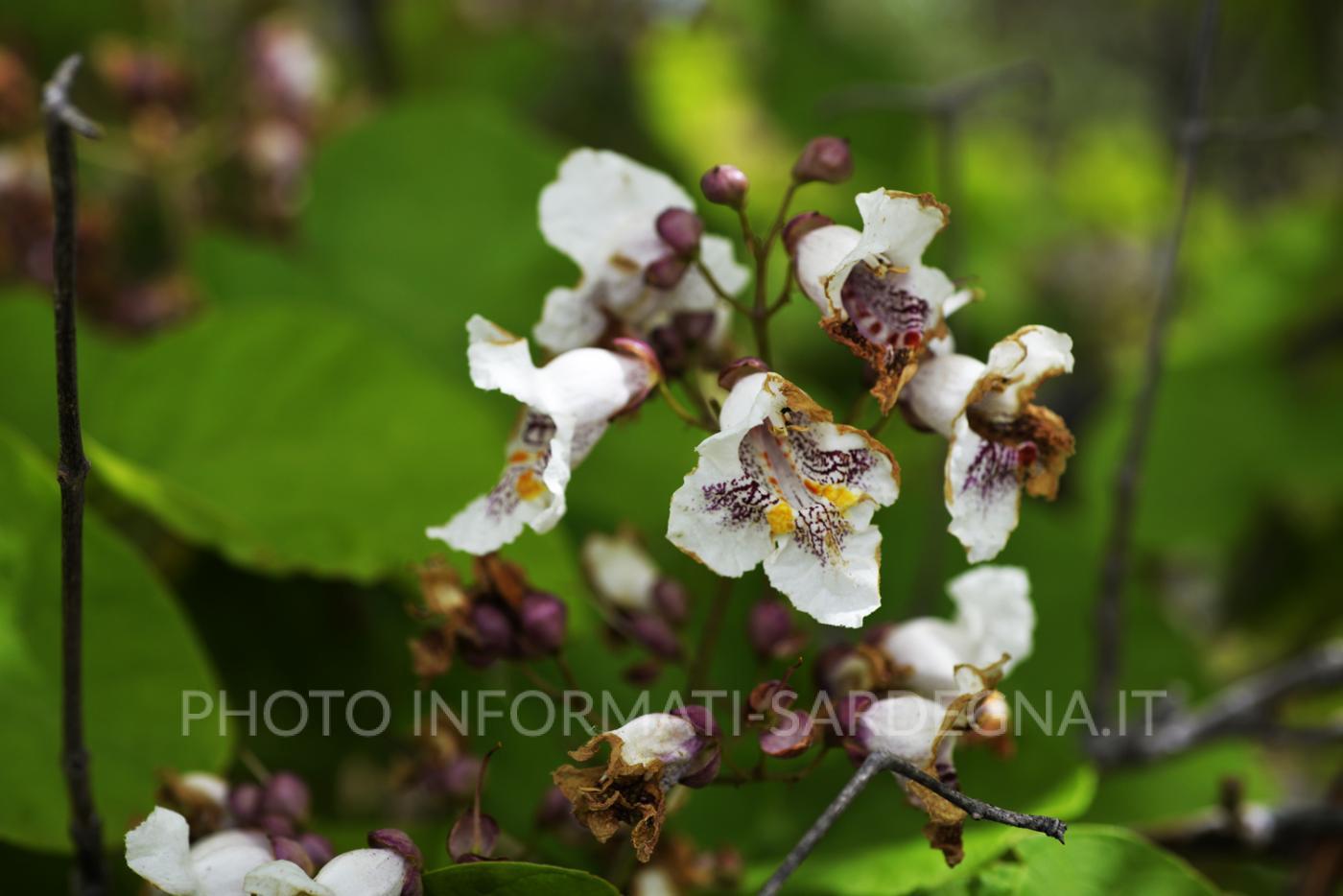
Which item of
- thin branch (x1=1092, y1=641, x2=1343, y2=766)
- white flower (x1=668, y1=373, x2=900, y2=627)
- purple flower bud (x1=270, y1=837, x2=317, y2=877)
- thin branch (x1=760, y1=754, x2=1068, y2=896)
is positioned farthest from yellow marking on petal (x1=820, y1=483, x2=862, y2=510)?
thin branch (x1=1092, y1=641, x2=1343, y2=766)

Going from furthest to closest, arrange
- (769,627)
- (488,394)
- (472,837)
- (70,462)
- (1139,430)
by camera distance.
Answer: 1. (488,394)
2. (1139,430)
3. (769,627)
4. (472,837)
5. (70,462)

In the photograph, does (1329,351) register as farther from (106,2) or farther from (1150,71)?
(1150,71)

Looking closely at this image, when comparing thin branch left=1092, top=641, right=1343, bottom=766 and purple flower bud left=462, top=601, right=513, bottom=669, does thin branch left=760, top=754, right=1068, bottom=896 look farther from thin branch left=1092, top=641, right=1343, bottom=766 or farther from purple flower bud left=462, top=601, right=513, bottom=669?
thin branch left=1092, top=641, right=1343, bottom=766

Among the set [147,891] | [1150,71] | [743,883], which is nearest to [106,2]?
[147,891]

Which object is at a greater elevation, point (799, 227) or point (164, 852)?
point (799, 227)

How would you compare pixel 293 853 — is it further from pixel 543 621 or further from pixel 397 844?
pixel 543 621

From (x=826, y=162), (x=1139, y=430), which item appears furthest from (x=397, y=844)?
(x=1139, y=430)
